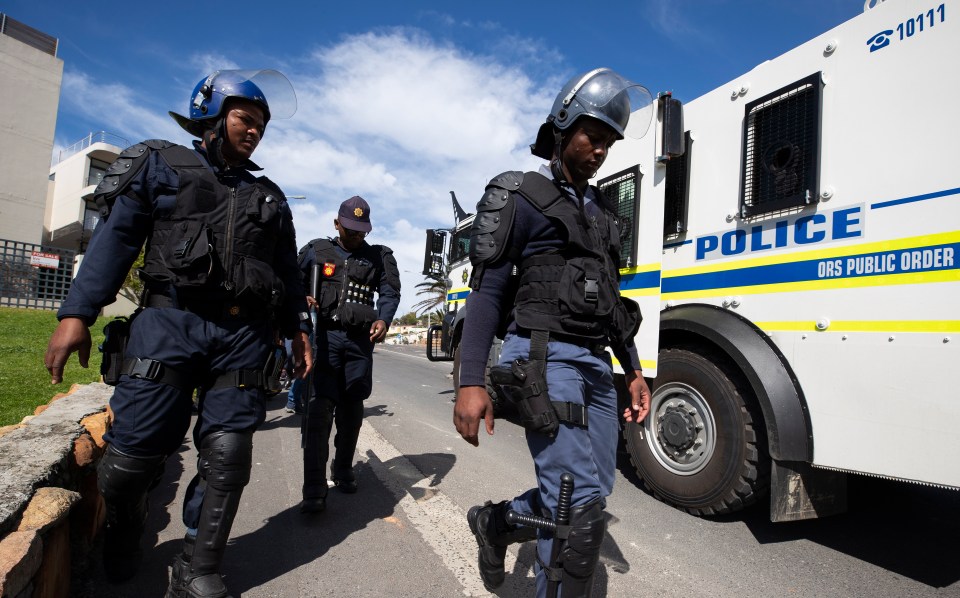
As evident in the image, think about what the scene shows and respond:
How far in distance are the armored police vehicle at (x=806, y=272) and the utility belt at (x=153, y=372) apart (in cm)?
259

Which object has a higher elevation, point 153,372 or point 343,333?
point 343,333

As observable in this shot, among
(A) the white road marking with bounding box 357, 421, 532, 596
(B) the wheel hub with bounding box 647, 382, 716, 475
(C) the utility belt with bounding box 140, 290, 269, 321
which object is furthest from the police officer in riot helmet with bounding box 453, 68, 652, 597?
(B) the wheel hub with bounding box 647, 382, 716, 475

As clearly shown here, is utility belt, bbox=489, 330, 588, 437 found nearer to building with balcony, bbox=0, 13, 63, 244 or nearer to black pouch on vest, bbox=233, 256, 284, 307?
black pouch on vest, bbox=233, 256, 284, 307

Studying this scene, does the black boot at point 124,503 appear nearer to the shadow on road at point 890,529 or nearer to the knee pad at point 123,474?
the knee pad at point 123,474

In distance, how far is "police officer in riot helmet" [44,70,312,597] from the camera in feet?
7.02

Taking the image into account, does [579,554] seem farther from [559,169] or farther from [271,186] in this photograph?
[271,186]

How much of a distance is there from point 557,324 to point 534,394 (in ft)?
0.90

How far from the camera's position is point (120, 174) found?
86.4 inches

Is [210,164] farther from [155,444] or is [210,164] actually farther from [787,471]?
[787,471]

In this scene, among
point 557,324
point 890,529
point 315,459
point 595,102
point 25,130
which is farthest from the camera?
point 25,130

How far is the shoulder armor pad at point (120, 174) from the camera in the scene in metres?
2.17

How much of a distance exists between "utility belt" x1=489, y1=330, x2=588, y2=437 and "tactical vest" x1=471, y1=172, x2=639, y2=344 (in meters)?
0.10

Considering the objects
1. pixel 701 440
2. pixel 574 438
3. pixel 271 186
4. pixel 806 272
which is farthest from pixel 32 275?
pixel 806 272

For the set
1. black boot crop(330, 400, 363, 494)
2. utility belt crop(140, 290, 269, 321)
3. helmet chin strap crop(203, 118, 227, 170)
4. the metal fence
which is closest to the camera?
utility belt crop(140, 290, 269, 321)
